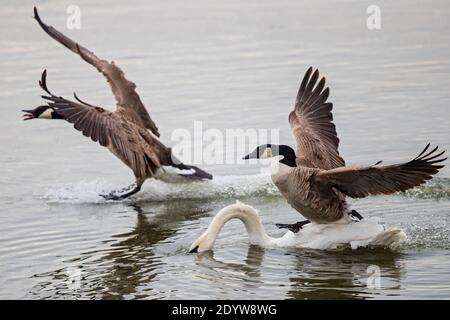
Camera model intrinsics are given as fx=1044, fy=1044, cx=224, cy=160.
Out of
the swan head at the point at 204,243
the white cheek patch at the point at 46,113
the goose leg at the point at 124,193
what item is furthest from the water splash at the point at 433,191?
the white cheek patch at the point at 46,113

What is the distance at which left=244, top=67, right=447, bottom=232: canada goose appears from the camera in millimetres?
9273

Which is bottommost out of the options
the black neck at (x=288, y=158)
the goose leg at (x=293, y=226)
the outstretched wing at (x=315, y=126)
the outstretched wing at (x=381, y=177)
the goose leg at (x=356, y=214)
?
the goose leg at (x=293, y=226)

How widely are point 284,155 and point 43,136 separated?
5.60 m

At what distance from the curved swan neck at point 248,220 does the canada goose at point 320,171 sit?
0.76ft

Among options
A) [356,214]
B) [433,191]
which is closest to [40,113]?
[356,214]

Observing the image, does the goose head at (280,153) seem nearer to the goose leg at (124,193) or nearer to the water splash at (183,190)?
the water splash at (183,190)

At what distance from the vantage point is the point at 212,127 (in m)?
14.3

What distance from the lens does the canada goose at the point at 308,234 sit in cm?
995

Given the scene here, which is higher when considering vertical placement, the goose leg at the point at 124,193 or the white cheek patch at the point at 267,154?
the white cheek patch at the point at 267,154

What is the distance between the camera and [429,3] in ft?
65.8

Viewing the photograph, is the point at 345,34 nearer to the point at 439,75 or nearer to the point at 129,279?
the point at 439,75

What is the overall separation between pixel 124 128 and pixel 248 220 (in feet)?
7.99

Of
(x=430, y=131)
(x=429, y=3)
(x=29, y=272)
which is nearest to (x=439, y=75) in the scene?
(x=430, y=131)

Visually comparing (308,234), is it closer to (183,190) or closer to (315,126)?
(315,126)
